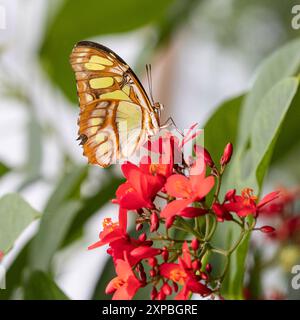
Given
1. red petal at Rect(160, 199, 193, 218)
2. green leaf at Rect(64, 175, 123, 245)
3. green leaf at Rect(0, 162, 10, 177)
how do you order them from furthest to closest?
1. green leaf at Rect(0, 162, 10, 177)
2. green leaf at Rect(64, 175, 123, 245)
3. red petal at Rect(160, 199, 193, 218)

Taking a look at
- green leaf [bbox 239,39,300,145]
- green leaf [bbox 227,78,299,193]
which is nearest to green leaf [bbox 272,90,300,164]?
green leaf [bbox 239,39,300,145]

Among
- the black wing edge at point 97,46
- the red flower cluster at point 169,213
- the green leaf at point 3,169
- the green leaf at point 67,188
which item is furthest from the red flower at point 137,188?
the green leaf at point 3,169

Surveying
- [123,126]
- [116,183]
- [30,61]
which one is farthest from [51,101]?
[123,126]

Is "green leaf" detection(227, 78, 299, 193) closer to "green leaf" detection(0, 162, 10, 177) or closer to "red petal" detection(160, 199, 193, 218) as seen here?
"red petal" detection(160, 199, 193, 218)

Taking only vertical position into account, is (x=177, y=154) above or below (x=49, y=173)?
above

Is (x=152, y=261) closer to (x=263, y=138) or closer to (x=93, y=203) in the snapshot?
(x=263, y=138)

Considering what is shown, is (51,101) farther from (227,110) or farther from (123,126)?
(123,126)
